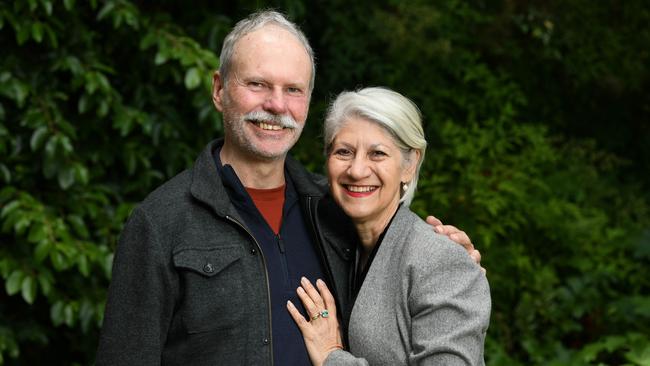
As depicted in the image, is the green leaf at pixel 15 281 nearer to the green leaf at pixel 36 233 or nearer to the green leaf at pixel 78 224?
the green leaf at pixel 36 233

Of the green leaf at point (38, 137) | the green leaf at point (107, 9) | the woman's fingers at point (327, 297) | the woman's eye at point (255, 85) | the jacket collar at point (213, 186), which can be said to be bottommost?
the green leaf at point (38, 137)

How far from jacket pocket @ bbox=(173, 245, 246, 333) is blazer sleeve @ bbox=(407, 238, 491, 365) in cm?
49

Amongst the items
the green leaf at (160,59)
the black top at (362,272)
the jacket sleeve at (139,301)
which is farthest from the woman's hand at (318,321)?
the green leaf at (160,59)

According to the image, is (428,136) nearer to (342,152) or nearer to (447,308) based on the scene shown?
Answer: (342,152)

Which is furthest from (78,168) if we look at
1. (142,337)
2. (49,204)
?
(142,337)

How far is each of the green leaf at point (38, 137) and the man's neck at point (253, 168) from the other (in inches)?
53.3

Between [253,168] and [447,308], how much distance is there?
743mm

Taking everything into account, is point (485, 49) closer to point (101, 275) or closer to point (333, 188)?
point (101, 275)

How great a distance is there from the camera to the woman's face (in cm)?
244

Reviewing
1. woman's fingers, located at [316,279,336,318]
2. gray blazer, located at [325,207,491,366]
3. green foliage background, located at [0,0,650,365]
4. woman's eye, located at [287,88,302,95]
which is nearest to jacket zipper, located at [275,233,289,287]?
woman's fingers, located at [316,279,336,318]

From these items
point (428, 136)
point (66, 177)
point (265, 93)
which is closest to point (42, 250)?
point (66, 177)

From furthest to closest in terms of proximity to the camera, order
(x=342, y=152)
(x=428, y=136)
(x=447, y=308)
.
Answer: (x=428, y=136)
(x=342, y=152)
(x=447, y=308)

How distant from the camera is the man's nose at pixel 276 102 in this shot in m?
2.38

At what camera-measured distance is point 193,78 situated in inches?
141
